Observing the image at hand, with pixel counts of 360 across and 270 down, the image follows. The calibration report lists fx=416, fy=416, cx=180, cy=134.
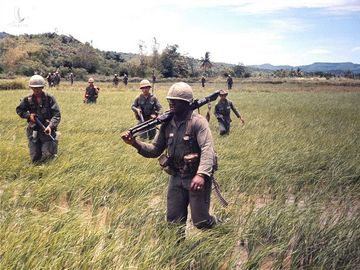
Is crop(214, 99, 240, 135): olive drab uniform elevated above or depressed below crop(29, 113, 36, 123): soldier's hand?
below

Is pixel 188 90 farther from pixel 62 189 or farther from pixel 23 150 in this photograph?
pixel 23 150

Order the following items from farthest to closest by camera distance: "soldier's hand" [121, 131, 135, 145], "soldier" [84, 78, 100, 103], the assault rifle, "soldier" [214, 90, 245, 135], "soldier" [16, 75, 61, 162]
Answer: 1. "soldier" [84, 78, 100, 103]
2. "soldier" [214, 90, 245, 135]
3. "soldier" [16, 75, 61, 162]
4. the assault rifle
5. "soldier's hand" [121, 131, 135, 145]

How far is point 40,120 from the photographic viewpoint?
6812 mm

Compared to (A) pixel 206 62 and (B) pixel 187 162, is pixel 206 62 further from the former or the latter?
(B) pixel 187 162

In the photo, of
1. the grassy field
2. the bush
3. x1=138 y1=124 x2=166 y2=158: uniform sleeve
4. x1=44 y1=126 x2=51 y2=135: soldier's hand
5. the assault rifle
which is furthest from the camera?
the bush

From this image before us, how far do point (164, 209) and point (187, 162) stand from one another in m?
0.76

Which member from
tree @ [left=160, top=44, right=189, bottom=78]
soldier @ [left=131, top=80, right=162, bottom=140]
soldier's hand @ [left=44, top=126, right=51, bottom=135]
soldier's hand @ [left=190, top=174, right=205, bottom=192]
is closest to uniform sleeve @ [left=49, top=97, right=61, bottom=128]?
soldier's hand @ [left=44, top=126, right=51, bottom=135]

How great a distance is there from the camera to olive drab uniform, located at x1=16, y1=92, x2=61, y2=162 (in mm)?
6738

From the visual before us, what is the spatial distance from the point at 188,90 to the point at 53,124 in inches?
138

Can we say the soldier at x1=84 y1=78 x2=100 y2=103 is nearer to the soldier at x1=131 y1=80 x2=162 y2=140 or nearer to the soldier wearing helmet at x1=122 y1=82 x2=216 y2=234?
the soldier at x1=131 y1=80 x2=162 y2=140

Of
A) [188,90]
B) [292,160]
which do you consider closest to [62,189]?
[188,90]

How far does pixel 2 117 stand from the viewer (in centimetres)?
1238

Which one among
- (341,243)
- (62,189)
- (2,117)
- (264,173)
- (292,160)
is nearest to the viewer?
(341,243)

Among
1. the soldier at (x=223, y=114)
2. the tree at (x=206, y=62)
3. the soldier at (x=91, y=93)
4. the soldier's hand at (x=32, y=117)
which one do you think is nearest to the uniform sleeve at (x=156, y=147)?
the soldier's hand at (x=32, y=117)
